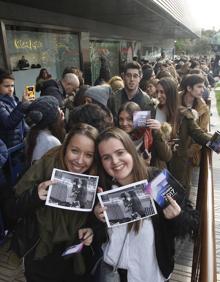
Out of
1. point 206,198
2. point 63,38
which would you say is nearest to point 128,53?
point 63,38

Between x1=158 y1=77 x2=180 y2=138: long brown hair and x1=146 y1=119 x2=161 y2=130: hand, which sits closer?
x1=146 y1=119 x2=161 y2=130: hand

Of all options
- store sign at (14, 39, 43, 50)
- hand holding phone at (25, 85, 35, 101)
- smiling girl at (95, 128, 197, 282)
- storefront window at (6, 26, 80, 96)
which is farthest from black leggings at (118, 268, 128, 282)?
store sign at (14, 39, 43, 50)

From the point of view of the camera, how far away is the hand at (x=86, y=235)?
1.83 m

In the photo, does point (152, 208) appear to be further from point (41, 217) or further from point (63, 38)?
point (63, 38)

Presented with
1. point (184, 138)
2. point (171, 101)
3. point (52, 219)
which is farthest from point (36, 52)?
point (52, 219)

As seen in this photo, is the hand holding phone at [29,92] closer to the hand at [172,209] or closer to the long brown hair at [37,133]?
the long brown hair at [37,133]

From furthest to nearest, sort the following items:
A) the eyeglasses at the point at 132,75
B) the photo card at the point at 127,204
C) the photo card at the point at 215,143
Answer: the eyeglasses at the point at 132,75 → the photo card at the point at 215,143 → the photo card at the point at 127,204

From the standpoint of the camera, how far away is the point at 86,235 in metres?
1.83

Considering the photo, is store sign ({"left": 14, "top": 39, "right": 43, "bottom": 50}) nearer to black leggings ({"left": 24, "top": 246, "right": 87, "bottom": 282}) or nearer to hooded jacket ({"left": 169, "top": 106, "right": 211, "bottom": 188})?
hooded jacket ({"left": 169, "top": 106, "right": 211, "bottom": 188})

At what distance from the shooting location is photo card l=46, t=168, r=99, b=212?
1.72m

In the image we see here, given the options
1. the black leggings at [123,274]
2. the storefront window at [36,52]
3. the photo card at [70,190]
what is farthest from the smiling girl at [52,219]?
the storefront window at [36,52]

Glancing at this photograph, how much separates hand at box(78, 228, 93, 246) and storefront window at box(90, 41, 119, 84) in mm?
9617

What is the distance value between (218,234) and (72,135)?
118 inches

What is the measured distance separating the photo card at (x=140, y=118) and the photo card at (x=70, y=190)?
1.06 metres
